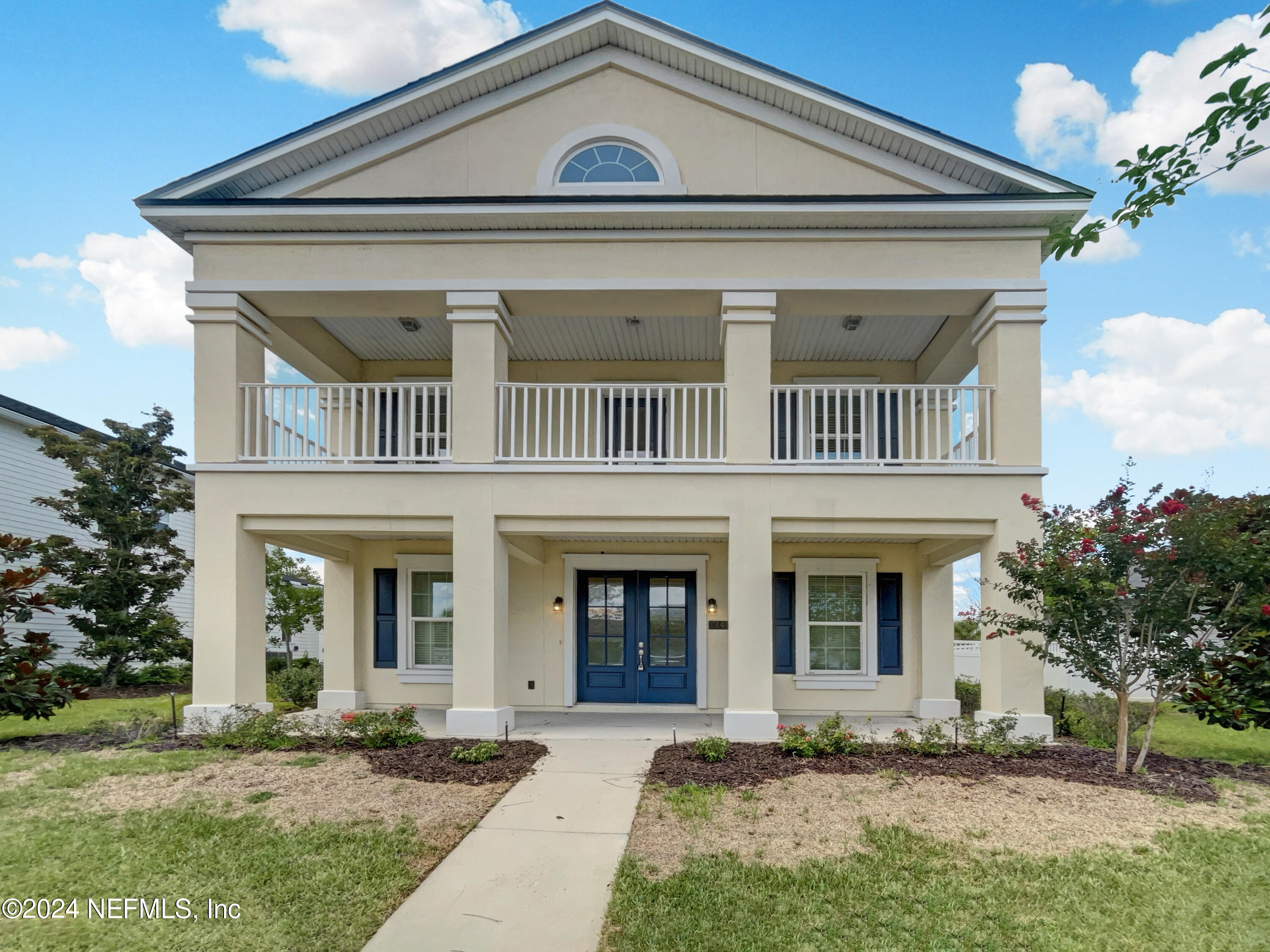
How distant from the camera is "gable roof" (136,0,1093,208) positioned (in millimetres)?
9328

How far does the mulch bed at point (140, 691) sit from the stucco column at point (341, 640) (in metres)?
3.79

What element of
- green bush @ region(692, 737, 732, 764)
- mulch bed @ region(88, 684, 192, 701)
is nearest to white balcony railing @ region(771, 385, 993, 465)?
green bush @ region(692, 737, 732, 764)

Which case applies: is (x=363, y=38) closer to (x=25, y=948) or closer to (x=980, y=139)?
(x=980, y=139)

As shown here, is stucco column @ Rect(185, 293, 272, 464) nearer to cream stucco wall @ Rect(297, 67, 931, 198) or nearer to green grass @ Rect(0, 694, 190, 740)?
cream stucco wall @ Rect(297, 67, 931, 198)

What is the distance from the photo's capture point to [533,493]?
9531 mm

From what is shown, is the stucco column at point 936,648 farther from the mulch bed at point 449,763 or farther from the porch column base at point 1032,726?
the mulch bed at point 449,763

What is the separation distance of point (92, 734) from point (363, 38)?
13457mm

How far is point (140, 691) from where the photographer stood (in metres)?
14.1

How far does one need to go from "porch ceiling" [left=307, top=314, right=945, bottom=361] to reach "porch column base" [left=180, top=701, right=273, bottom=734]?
5520 millimetres

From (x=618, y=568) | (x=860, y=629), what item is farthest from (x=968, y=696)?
(x=618, y=568)

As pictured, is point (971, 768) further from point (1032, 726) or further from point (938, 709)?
point (938, 709)

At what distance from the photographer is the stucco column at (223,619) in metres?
9.30

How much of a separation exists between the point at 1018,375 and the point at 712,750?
230 inches

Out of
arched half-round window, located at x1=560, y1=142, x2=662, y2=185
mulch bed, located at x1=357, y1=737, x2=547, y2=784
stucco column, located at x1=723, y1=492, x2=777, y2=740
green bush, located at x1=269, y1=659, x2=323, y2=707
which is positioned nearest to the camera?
mulch bed, located at x1=357, y1=737, x2=547, y2=784
